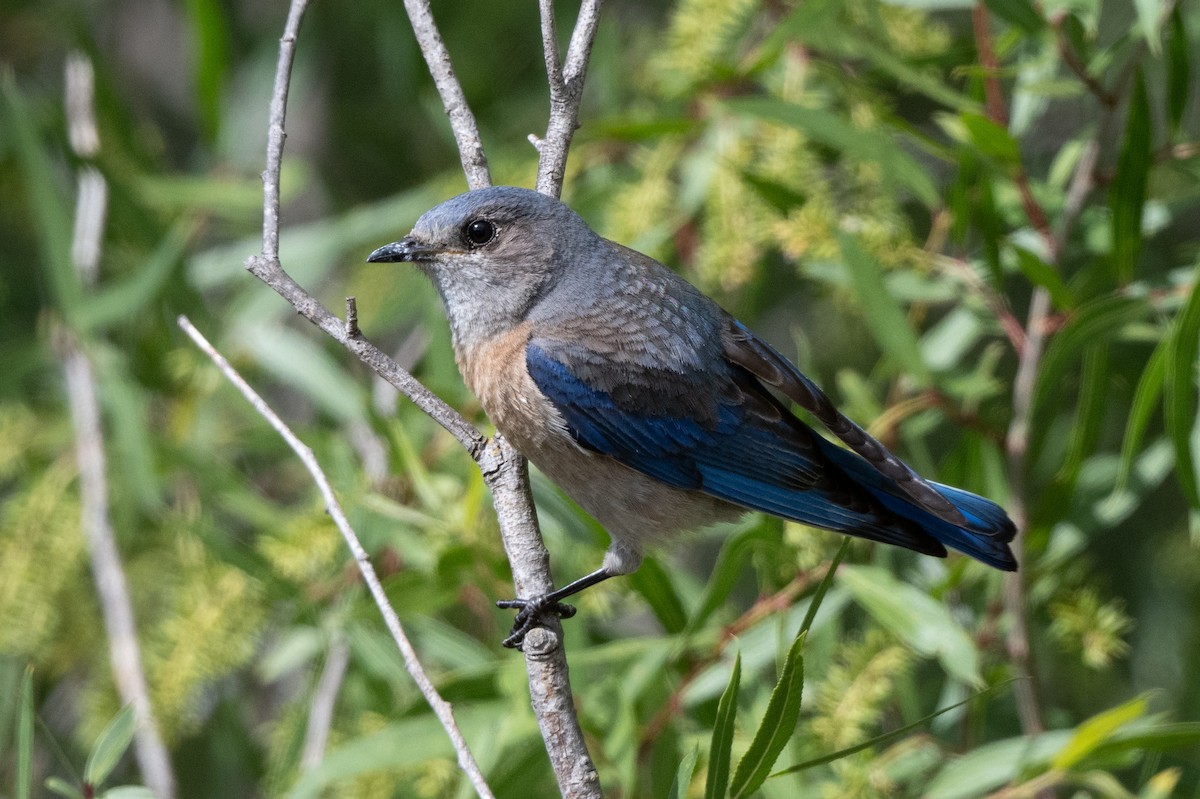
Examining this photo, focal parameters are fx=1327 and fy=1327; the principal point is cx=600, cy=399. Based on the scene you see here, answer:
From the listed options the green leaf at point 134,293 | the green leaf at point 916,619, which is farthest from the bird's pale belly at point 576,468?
the green leaf at point 134,293

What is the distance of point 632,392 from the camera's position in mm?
3066

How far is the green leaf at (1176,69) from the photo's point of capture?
293cm

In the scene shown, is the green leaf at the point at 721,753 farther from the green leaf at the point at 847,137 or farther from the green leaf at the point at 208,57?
the green leaf at the point at 208,57

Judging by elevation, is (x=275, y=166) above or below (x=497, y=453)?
above

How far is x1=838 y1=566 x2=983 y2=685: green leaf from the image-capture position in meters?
2.86

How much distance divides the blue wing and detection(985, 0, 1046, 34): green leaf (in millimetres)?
919

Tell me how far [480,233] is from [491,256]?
2.4 inches

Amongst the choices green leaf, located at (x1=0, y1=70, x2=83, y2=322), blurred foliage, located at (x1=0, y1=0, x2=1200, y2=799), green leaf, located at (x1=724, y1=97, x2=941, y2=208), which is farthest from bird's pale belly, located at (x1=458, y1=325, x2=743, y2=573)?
green leaf, located at (x1=0, y1=70, x2=83, y2=322)

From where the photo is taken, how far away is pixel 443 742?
2.88 meters

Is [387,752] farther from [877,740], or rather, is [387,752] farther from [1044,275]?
[1044,275]

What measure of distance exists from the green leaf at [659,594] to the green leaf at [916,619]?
0.40 m

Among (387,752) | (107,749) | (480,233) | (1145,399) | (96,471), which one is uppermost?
(480,233)

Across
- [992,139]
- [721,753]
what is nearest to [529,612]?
[721,753]

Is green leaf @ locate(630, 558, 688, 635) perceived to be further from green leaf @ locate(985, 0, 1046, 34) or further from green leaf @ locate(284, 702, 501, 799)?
green leaf @ locate(985, 0, 1046, 34)
